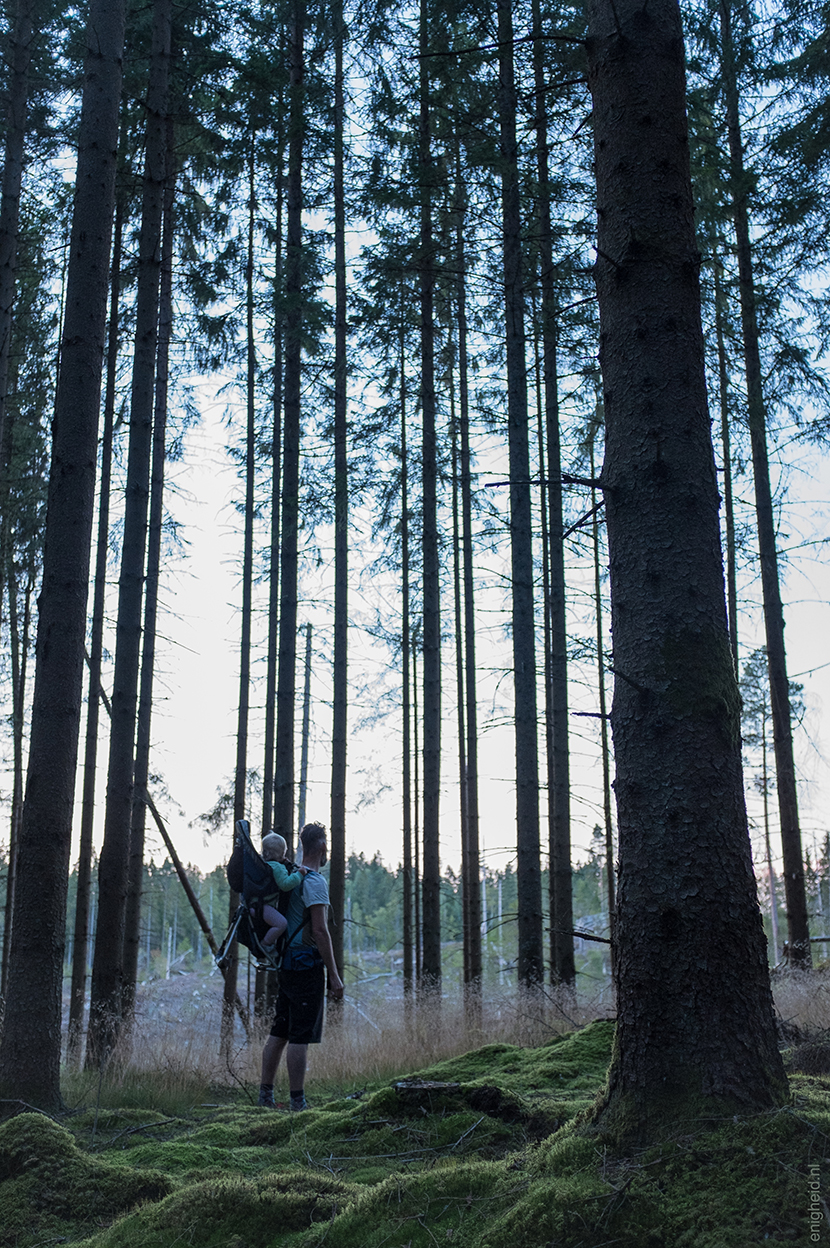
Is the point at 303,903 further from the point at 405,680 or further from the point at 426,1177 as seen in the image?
the point at 405,680

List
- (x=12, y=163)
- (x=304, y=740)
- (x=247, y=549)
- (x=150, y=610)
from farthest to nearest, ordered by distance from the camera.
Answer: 1. (x=304, y=740)
2. (x=247, y=549)
3. (x=150, y=610)
4. (x=12, y=163)

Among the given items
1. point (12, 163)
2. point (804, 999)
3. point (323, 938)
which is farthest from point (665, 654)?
point (12, 163)

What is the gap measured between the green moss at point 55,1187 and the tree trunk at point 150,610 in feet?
28.9

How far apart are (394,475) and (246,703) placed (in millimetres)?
5292

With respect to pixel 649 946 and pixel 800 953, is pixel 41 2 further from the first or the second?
pixel 800 953

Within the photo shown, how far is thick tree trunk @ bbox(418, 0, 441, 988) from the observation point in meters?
12.9

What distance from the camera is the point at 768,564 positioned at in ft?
43.9

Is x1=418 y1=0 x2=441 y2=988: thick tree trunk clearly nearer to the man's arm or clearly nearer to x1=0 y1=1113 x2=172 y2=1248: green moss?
the man's arm

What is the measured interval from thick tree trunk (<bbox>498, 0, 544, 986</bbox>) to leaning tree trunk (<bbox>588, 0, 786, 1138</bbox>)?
24.9ft

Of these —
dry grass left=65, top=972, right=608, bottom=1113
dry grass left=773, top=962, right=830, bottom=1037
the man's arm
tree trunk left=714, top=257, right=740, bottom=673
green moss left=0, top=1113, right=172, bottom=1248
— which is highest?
tree trunk left=714, top=257, right=740, bottom=673

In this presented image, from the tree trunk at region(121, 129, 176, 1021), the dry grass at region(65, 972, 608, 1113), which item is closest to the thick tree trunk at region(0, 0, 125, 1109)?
the dry grass at region(65, 972, 608, 1113)

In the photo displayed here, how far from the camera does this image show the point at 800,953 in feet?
40.8

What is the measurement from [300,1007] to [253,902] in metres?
0.77

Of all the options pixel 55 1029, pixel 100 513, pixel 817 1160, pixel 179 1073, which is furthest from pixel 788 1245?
pixel 100 513
